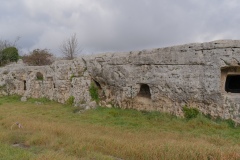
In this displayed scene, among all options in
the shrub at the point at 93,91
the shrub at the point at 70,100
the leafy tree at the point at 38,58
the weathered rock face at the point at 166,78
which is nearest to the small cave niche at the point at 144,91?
the weathered rock face at the point at 166,78

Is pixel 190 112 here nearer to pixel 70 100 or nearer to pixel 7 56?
pixel 70 100

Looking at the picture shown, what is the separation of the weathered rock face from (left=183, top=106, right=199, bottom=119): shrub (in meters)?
0.19

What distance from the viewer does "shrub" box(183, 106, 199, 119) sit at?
11234 mm

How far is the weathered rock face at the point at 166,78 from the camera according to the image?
10.7 metres

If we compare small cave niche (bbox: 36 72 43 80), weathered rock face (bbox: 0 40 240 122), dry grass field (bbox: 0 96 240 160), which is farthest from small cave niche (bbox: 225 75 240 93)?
small cave niche (bbox: 36 72 43 80)

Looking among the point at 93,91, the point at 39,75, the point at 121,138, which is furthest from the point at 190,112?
the point at 39,75

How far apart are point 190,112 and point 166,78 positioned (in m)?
1.80

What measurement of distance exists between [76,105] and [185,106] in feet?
22.3

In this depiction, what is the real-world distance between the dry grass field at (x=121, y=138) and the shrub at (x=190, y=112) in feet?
0.96

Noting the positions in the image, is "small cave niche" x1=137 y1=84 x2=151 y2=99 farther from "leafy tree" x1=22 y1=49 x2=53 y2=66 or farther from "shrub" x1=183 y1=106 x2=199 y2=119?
"leafy tree" x1=22 y1=49 x2=53 y2=66

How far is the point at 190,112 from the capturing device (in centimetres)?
1134

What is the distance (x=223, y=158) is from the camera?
5.71 m

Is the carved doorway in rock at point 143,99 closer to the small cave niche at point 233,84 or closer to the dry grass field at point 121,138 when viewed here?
the dry grass field at point 121,138

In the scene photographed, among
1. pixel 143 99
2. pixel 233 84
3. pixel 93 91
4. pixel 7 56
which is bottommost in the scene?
pixel 143 99
